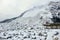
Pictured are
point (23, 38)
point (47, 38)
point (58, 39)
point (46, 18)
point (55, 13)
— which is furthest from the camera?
point (55, 13)

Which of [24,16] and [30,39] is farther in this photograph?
[24,16]

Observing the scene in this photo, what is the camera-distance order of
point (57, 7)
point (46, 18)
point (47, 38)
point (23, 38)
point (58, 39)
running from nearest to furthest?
point (58, 39), point (47, 38), point (23, 38), point (46, 18), point (57, 7)

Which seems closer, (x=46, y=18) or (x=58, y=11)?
(x=46, y=18)

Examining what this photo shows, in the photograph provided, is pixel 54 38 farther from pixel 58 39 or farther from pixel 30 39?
pixel 30 39

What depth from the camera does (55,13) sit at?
28.5 meters

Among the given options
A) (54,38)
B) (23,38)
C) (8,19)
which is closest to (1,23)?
(8,19)

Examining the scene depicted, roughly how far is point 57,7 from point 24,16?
15.2 ft

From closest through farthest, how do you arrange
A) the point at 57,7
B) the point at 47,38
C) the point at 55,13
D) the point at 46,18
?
the point at 47,38 < the point at 46,18 < the point at 55,13 < the point at 57,7

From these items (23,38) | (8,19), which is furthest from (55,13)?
(23,38)

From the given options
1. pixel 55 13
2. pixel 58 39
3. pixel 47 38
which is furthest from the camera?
pixel 55 13

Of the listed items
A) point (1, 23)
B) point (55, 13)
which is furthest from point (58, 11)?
point (1, 23)

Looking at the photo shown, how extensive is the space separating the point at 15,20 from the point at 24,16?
119 inches

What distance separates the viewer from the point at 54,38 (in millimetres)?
11023

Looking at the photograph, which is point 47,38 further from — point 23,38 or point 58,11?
point 58,11
